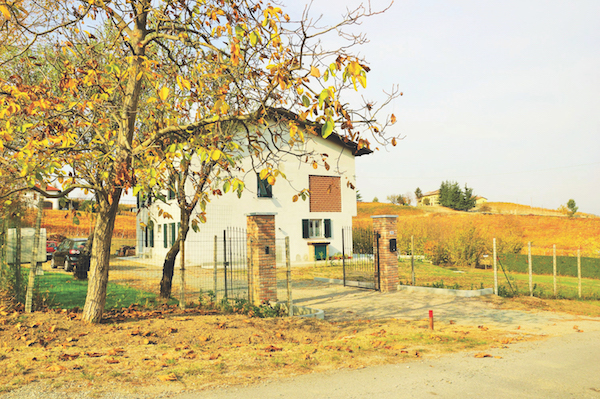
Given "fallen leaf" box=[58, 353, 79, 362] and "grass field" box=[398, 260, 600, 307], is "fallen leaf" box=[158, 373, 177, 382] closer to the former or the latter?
"fallen leaf" box=[58, 353, 79, 362]

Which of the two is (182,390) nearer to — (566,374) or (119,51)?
(566,374)

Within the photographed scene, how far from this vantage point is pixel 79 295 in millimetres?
13070

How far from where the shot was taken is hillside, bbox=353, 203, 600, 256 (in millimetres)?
29297

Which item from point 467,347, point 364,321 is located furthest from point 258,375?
point 364,321

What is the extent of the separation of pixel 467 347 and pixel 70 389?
604 cm

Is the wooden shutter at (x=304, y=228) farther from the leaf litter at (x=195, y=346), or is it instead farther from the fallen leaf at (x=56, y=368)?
the fallen leaf at (x=56, y=368)

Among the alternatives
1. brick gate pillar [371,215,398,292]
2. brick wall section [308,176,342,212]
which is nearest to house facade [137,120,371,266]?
brick wall section [308,176,342,212]

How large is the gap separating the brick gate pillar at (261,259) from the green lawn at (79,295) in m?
2.66

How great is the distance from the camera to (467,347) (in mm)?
7465

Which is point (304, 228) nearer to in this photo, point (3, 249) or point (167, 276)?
point (167, 276)

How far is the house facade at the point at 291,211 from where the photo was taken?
84.0 ft

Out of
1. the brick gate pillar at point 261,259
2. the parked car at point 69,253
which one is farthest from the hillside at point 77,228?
the brick gate pillar at point 261,259

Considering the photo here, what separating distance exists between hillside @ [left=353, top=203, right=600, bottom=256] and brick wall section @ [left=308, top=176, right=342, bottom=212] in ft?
16.6

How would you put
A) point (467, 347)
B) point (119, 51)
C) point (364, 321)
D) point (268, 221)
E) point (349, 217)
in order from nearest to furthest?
point (467, 347)
point (119, 51)
point (364, 321)
point (268, 221)
point (349, 217)
